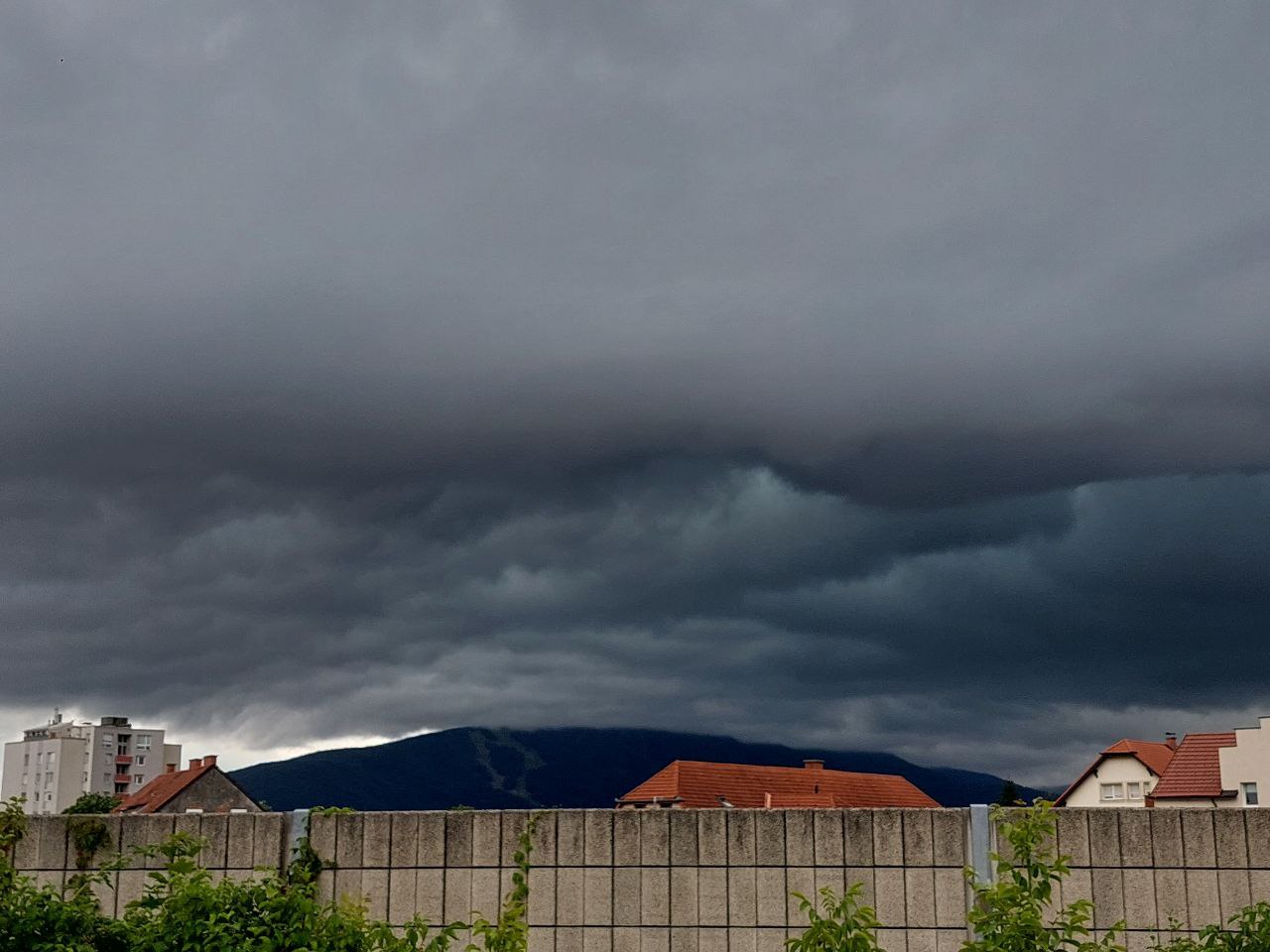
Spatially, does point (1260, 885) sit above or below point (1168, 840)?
below

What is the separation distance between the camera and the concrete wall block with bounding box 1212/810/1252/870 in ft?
38.3

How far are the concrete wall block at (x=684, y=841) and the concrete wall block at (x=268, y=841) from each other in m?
3.64

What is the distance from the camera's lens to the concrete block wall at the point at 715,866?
11.8 metres

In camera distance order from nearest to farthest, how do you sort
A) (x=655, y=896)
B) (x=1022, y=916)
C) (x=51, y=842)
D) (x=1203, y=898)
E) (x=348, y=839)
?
(x=1022, y=916)
(x=1203, y=898)
(x=655, y=896)
(x=348, y=839)
(x=51, y=842)

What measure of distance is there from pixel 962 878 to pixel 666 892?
2566 mm

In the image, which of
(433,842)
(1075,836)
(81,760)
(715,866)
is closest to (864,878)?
(715,866)

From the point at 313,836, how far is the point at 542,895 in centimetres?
227

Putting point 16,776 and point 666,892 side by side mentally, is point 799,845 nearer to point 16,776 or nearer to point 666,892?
point 666,892

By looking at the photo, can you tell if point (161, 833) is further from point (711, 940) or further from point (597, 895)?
point (711, 940)

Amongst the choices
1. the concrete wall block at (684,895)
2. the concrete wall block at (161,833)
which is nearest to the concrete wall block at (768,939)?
the concrete wall block at (684,895)

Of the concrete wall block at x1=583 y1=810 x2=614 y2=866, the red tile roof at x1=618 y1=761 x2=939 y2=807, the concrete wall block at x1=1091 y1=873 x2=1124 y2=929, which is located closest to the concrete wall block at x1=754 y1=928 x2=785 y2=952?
the concrete wall block at x1=583 y1=810 x2=614 y2=866

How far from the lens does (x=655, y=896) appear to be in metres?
12.4

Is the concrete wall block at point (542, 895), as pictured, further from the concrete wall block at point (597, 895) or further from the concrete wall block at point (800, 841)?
the concrete wall block at point (800, 841)

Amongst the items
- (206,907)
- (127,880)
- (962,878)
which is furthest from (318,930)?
(962,878)
